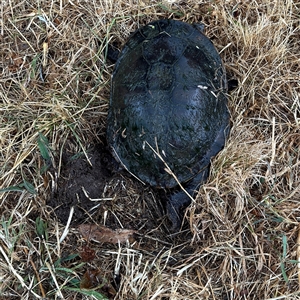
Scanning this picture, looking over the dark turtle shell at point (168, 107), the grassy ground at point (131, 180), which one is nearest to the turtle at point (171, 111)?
the dark turtle shell at point (168, 107)

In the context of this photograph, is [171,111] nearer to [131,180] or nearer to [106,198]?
[131,180]

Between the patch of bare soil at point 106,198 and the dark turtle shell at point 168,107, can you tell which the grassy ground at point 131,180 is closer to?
the patch of bare soil at point 106,198

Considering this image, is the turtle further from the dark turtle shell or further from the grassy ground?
the grassy ground

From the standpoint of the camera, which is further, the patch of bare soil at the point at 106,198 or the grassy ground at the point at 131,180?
the patch of bare soil at the point at 106,198

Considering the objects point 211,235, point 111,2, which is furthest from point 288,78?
point 111,2

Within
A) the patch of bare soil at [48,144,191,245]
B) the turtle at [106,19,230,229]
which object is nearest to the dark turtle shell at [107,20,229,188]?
the turtle at [106,19,230,229]

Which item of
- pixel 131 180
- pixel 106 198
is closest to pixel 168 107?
pixel 131 180
